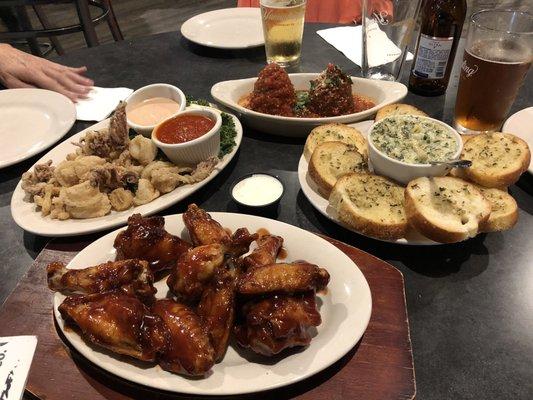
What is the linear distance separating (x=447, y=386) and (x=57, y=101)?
272 cm

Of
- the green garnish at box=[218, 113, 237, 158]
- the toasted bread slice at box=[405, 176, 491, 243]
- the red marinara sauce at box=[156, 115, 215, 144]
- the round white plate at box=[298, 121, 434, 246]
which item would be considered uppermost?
the red marinara sauce at box=[156, 115, 215, 144]

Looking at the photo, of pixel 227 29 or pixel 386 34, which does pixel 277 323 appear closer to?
pixel 386 34

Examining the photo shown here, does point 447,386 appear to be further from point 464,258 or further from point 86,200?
point 86,200

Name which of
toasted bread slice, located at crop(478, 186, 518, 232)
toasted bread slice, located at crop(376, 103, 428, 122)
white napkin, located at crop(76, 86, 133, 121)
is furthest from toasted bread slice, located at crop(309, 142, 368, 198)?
white napkin, located at crop(76, 86, 133, 121)

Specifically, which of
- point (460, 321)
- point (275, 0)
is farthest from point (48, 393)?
point (275, 0)

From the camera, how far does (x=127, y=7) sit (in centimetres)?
859

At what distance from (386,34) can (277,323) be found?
2494mm

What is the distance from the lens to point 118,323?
1354 mm

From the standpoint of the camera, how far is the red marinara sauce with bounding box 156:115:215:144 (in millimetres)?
2227

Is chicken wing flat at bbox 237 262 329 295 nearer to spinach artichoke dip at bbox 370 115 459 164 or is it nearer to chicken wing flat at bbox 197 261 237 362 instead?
chicken wing flat at bbox 197 261 237 362

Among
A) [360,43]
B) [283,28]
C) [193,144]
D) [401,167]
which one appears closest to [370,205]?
[401,167]

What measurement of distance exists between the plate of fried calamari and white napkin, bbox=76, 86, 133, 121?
0.72m

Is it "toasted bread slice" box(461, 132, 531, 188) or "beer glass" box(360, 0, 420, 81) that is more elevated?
"beer glass" box(360, 0, 420, 81)

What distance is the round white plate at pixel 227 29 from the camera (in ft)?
11.4
